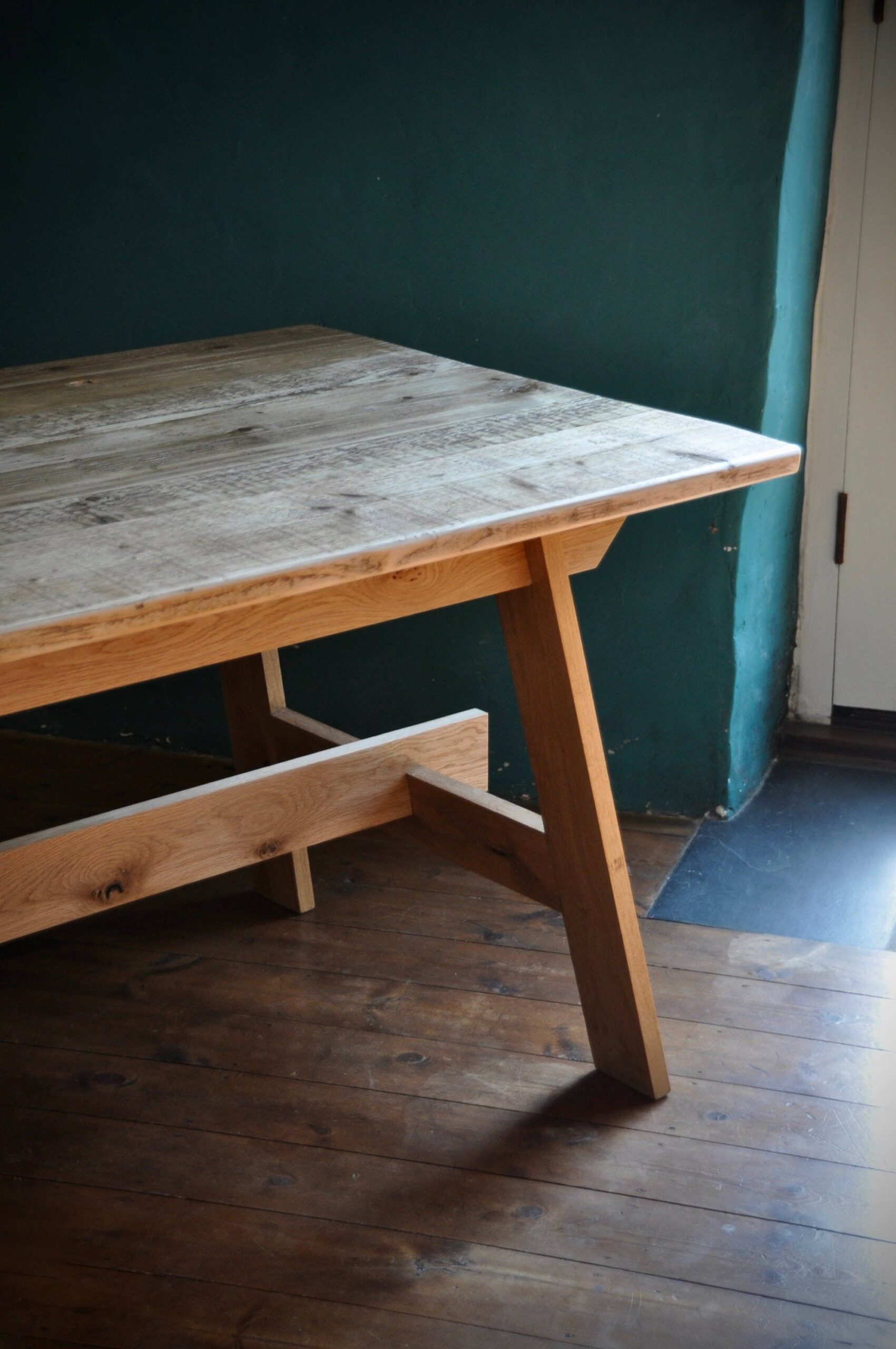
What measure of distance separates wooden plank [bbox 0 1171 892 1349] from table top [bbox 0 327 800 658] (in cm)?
87

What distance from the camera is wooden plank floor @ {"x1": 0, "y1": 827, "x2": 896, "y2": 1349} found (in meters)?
1.56

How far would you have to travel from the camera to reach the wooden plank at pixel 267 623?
142 centimetres

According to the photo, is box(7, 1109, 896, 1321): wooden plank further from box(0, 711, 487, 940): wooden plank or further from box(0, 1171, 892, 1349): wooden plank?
box(0, 711, 487, 940): wooden plank

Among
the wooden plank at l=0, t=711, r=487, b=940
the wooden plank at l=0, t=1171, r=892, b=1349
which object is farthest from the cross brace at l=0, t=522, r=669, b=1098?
the wooden plank at l=0, t=1171, r=892, b=1349

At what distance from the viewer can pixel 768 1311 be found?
5.03 feet

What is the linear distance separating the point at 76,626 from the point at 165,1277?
886 mm

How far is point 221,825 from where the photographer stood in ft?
6.28

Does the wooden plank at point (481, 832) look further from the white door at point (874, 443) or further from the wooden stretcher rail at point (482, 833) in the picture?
the white door at point (874, 443)

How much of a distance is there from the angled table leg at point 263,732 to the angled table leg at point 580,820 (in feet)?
1.99

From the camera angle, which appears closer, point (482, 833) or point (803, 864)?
point (482, 833)

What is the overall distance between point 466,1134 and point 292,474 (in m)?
0.93

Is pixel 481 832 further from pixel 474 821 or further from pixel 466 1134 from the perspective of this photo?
pixel 466 1134

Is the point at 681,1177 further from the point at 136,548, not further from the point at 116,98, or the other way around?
the point at 116,98

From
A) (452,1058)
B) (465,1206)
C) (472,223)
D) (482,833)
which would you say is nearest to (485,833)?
(482,833)
